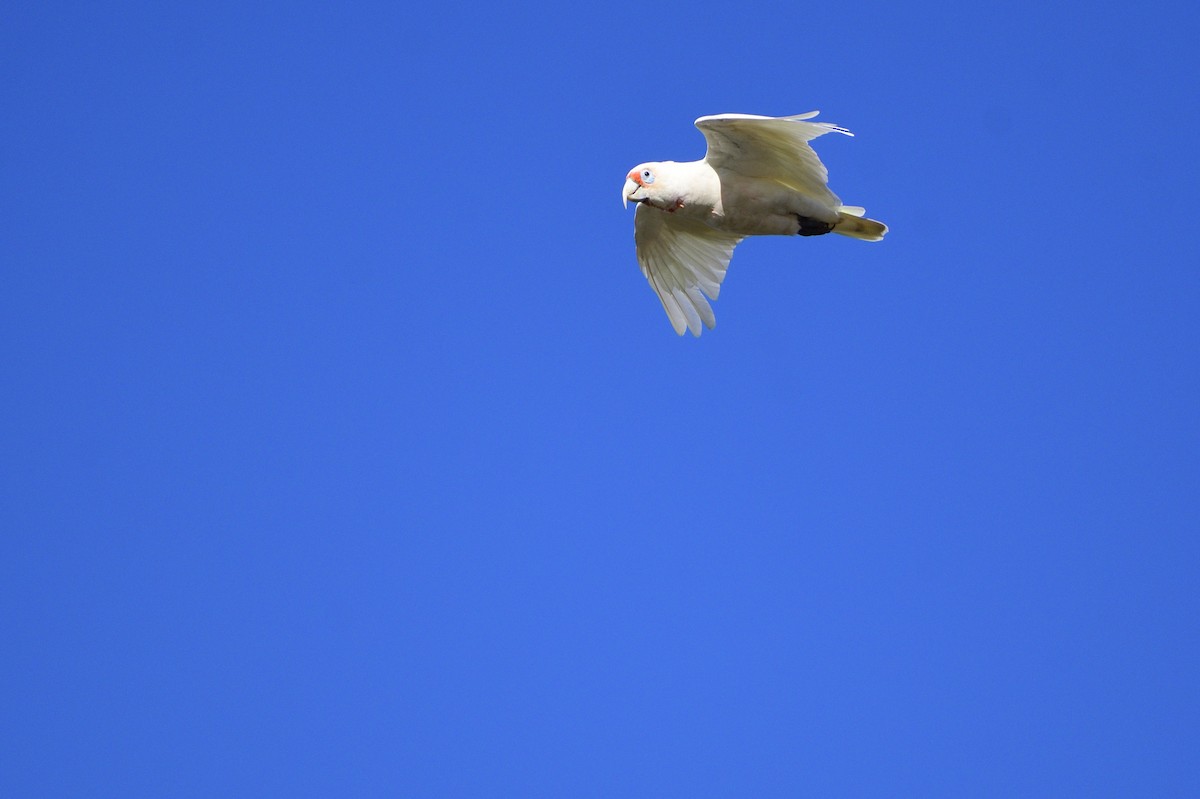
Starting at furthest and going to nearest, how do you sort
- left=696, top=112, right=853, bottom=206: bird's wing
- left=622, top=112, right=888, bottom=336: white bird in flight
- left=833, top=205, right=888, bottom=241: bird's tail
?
left=833, top=205, right=888, bottom=241: bird's tail → left=622, top=112, right=888, bottom=336: white bird in flight → left=696, top=112, right=853, bottom=206: bird's wing

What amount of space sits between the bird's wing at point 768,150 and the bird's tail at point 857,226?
0.50ft

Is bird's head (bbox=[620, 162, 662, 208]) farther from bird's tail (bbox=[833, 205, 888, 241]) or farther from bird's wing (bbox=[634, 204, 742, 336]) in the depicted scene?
bird's tail (bbox=[833, 205, 888, 241])

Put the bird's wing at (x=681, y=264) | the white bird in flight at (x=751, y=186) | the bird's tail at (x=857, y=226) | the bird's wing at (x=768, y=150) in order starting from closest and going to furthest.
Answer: the bird's wing at (x=768, y=150) → the white bird in flight at (x=751, y=186) → the bird's tail at (x=857, y=226) → the bird's wing at (x=681, y=264)

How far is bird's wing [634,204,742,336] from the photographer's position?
15547mm

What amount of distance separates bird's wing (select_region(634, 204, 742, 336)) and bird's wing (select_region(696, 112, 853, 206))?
1405 millimetres

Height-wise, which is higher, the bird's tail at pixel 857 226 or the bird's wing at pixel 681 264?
the bird's wing at pixel 681 264

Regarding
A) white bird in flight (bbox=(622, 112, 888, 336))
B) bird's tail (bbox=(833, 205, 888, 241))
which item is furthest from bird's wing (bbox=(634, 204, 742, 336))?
bird's tail (bbox=(833, 205, 888, 241))

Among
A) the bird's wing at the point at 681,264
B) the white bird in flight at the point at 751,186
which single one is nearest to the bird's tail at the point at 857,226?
the white bird in flight at the point at 751,186

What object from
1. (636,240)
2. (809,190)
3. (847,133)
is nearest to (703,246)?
(636,240)

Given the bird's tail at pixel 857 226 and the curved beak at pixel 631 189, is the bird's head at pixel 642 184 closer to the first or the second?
the curved beak at pixel 631 189

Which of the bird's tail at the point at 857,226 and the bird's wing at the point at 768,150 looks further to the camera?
the bird's tail at the point at 857,226

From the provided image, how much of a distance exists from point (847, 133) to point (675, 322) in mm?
3476

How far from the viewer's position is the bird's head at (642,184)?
1438cm

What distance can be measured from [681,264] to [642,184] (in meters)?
1.49
